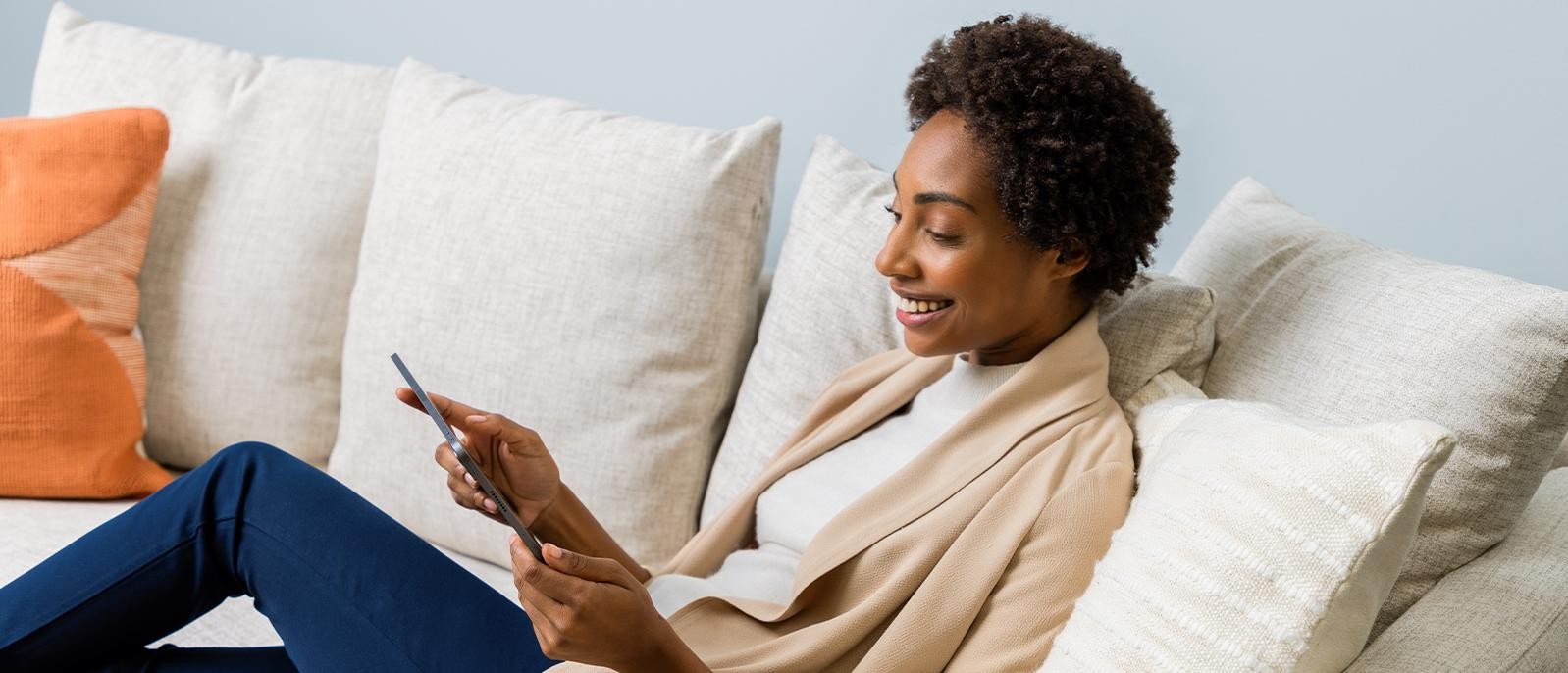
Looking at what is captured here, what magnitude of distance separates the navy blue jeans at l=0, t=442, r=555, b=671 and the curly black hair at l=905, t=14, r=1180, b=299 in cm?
60

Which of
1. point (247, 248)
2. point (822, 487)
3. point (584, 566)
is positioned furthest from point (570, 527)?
point (247, 248)

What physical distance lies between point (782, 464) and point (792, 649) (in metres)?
0.30

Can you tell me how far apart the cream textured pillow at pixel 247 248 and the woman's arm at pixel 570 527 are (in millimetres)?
692

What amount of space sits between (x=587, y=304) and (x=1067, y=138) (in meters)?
0.70

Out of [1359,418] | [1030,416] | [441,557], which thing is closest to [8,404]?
[441,557]

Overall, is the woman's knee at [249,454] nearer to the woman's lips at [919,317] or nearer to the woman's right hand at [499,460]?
the woman's right hand at [499,460]

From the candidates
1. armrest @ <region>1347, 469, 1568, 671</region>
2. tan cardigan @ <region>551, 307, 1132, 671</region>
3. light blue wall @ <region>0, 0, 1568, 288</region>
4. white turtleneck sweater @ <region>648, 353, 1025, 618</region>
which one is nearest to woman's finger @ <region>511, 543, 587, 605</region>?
tan cardigan @ <region>551, 307, 1132, 671</region>

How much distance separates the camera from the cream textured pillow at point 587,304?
5.61 feet

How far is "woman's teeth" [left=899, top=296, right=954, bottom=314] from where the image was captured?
50.6 inches

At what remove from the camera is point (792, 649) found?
1.20 meters

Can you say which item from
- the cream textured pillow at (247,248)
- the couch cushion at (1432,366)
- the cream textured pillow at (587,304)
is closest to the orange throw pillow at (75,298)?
the cream textured pillow at (247,248)

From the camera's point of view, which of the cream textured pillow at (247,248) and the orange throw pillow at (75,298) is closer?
the orange throw pillow at (75,298)

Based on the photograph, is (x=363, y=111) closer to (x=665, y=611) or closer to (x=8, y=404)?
(x=8, y=404)

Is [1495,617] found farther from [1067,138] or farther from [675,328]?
[675,328]
